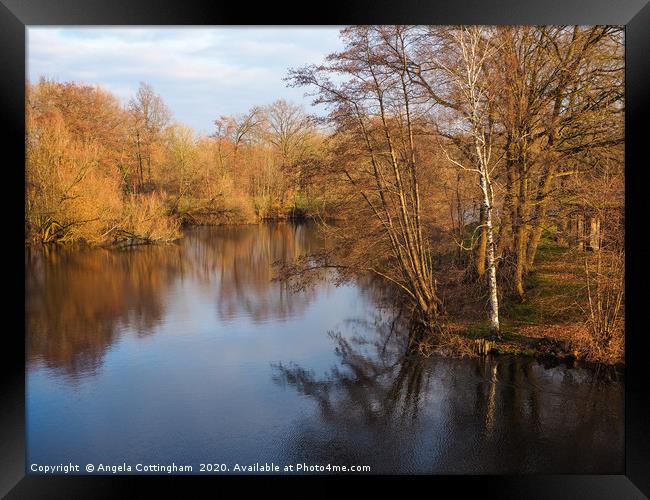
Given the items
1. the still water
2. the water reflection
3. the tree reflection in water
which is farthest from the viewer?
the water reflection

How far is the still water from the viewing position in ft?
21.4

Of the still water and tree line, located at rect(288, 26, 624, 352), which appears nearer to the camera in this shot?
the still water

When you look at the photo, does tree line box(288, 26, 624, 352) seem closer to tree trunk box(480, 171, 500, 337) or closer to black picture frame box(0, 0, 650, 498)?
tree trunk box(480, 171, 500, 337)

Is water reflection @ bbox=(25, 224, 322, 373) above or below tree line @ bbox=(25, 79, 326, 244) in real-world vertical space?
below

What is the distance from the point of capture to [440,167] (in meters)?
10.1

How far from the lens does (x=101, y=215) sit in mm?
12656

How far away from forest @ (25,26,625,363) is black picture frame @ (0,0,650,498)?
212 centimetres

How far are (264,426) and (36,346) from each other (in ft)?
Result: 14.1

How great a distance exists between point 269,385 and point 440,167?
5.03 m

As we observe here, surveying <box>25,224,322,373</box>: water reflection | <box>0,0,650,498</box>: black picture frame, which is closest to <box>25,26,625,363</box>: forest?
<box>25,224,322,373</box>: water reflection
